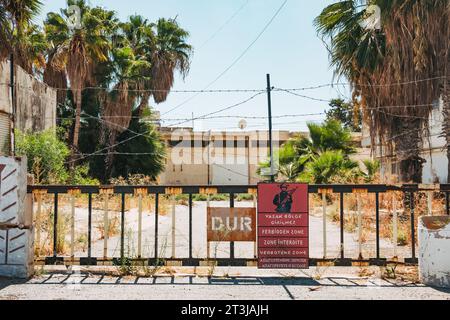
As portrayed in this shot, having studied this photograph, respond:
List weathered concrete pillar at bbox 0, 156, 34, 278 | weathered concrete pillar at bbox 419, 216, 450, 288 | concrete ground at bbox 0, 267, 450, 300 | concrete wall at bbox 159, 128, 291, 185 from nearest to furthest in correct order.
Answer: concrete ground at bbox 0, 267, 450, 300
weathered concrete pillar at bbox 419, 216, 450, 288
weathered concrete pillar at bbox 0, 156, 34, 278
concrete wall at bbox 159, 128, 291, 185

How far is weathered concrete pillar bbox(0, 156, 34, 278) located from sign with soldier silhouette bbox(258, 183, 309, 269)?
305cm

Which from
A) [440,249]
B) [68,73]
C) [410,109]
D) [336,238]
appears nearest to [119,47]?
[68,73]

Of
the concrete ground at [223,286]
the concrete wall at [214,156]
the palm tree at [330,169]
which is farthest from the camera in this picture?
the concrete wall at [214,156]

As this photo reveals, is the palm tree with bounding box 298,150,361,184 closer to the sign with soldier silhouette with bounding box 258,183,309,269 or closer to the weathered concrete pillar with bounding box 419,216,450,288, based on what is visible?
the sign with soldier silhouette with bounding box 258,183,309,269

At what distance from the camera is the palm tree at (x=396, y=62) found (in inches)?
501

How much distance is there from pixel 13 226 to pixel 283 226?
3.53 meters

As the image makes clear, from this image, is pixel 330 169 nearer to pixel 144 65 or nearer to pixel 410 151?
pixel 410 151

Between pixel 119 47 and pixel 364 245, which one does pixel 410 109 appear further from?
pixel 119 47

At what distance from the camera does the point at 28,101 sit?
19.3 metres

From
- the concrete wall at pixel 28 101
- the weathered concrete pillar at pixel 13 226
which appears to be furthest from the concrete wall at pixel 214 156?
the weathered concrete pillar at pixel 13 226

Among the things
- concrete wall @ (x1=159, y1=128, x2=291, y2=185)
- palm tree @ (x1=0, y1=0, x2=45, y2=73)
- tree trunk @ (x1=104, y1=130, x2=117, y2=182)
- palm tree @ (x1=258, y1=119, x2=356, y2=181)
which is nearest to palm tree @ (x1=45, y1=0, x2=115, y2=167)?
tree trunk @ (x1=104, y1=130, x2=117, y2=182)

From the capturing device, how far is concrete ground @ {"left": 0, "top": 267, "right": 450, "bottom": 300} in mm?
5090

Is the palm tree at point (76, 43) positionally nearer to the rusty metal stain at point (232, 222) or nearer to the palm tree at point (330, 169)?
the palm tree at point (330, 169)

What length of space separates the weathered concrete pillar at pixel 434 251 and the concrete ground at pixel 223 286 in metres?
0.16
